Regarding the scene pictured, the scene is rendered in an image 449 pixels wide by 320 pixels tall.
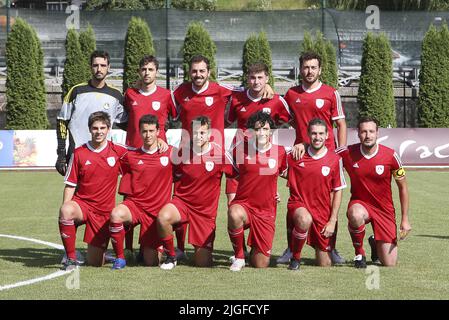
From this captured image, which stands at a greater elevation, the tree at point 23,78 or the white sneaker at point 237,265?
the tree at point 23,78

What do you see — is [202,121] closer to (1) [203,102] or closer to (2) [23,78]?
(1) [203,102]

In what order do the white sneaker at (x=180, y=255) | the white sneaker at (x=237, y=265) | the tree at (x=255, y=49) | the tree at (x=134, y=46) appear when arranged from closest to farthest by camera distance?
the white sneaker at (x=237, y=265)
the white sneaker at (x=180, y=255)
the tree at (x=134, y=46)
the tree at (x=255, y=49)

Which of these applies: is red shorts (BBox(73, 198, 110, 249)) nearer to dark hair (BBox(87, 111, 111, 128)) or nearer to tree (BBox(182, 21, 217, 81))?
dark hair (BBox(87, 111, 111, 128))

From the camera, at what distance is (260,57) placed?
27.8 m

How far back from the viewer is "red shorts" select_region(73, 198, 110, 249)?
27.8 feet

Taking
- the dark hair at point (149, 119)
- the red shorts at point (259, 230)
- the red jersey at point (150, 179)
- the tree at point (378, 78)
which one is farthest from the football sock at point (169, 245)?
the tree at point (378, 78)

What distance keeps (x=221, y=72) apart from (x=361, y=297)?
23.3 meters

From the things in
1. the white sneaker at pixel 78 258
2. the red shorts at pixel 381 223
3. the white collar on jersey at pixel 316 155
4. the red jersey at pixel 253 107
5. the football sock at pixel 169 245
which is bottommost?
the white sneaker at pixel 78 258

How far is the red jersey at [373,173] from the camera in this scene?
8.46m

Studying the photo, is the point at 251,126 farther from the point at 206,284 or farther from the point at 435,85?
the point at 435,85

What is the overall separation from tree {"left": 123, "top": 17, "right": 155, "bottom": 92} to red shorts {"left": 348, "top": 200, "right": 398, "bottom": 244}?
19.5 meters

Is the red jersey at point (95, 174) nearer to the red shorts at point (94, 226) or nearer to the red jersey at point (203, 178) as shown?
the red shorts at point (94, 226)

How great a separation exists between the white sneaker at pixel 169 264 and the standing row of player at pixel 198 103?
1.74ft

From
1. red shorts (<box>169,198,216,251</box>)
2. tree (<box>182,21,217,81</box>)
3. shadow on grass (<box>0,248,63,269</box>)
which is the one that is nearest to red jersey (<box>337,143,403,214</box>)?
red shorts (<box>169,198,216,251</box>)
